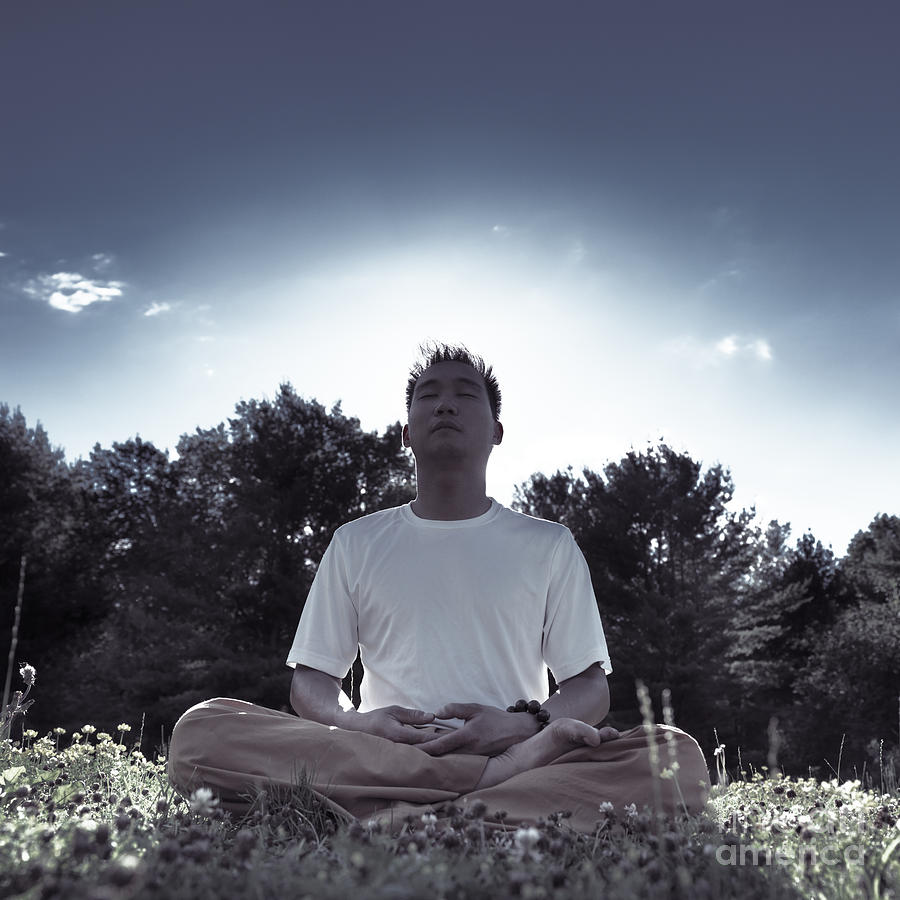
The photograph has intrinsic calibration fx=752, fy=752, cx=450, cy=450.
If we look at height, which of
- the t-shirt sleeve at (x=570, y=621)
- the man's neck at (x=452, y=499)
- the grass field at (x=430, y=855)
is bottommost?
the grass field at (x=430, y=855)

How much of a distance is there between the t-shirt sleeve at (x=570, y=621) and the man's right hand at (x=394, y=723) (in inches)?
33.4

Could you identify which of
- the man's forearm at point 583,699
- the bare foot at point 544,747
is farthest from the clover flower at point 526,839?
the man's forearm at point 583,699

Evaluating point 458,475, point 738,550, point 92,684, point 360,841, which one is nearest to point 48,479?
point 92,684

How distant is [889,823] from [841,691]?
22694 millimetres

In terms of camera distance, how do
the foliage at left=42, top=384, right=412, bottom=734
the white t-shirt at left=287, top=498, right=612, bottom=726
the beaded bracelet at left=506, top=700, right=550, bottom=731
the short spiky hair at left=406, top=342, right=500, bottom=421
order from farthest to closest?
the foliage at left=42, top=384, right=412, bottom=734 → the short spiky hair at left=406, top=342, right=500, bottom=421 → the white t-shirt at left=287, top=498, right=612, bottom=726 → the beaded bracelet at left=506, top=700, right=550, bottom=731

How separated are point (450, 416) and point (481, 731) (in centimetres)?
182

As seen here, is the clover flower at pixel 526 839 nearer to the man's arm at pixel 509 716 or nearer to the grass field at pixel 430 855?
the grass field at pixel 430 855

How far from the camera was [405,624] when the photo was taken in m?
4.21

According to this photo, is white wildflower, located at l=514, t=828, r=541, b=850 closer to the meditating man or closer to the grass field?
the grass field

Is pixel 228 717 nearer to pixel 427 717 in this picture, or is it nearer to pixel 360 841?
pixel 427 717

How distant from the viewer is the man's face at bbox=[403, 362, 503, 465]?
14.7 feet

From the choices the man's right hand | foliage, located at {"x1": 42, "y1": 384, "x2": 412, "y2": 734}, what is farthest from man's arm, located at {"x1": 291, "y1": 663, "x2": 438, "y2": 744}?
foliage, located at {"x1": 42, "y1": 384, "x2": 412, "y2": 734}

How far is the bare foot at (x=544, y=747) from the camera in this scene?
10.7 ft

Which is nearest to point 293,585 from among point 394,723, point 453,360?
point 453,360
